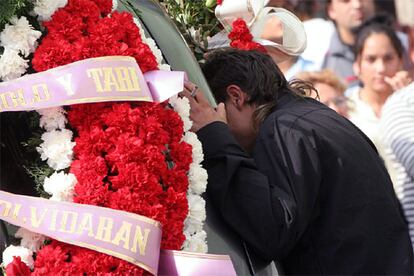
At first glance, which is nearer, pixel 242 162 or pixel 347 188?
pixel 242 162

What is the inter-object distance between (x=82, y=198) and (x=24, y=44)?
45 centimetres

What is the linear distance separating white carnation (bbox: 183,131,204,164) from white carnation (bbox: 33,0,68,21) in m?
0.54

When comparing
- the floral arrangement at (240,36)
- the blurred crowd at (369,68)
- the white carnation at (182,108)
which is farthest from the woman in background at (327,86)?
the white carnation at (182,108)

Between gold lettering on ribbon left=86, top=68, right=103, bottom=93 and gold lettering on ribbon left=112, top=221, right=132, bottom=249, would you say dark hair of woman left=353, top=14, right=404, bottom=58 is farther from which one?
gold lettering on ribbon left=112, top=221, right=132, bottom=249

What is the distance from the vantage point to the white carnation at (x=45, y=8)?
2639 millimetres

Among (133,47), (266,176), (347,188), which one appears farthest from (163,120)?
(347,188)

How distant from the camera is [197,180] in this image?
2.77m

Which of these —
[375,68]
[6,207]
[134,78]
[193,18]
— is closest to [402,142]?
[375,68]

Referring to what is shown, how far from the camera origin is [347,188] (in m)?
3.13

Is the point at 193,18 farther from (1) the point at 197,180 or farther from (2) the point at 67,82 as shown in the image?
(2) the point at 67,82

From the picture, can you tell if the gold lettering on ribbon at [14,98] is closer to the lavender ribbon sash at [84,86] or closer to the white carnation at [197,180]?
the lavender ribbon sash at [84,86]

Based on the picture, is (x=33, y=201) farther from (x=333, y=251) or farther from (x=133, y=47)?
(x=333, y=251)

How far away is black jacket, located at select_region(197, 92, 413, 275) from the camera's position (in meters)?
2.89

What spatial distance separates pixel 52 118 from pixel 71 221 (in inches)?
11.7
